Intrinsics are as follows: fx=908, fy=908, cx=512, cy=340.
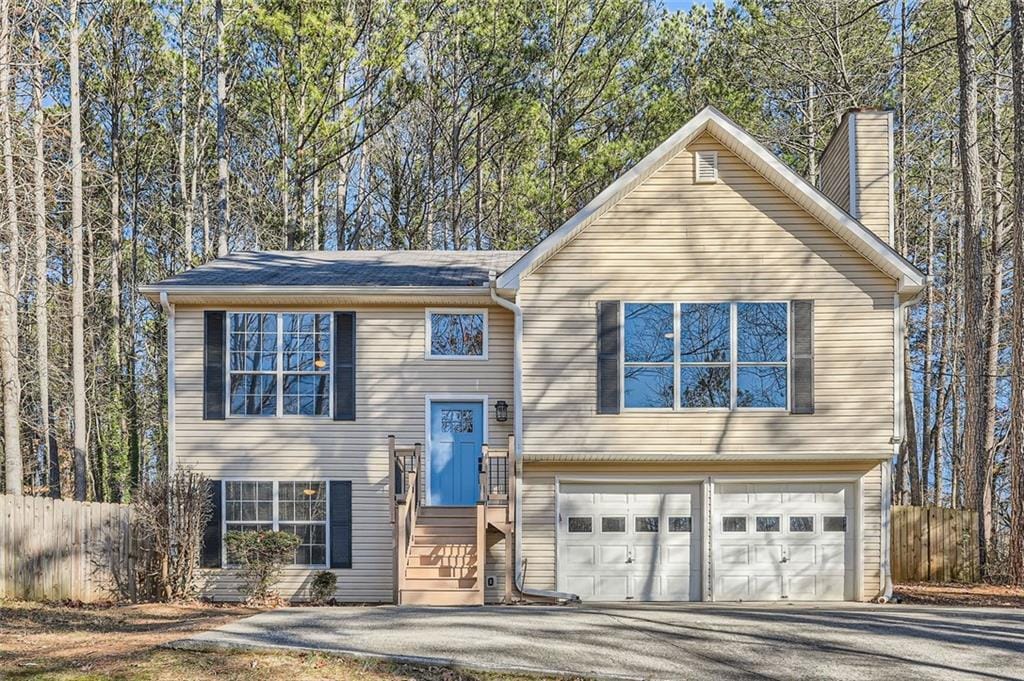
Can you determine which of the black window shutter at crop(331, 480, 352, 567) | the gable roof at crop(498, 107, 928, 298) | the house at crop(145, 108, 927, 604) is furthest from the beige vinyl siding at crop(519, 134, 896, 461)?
the black window shutter at crop(331, 480, 352, 567)

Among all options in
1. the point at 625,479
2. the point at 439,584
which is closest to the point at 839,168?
the point at 625,479

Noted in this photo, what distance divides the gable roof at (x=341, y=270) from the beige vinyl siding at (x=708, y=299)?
1868 mm

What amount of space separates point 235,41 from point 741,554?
17209mm

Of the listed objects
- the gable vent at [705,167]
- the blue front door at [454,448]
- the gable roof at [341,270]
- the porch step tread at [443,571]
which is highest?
the gable vent at [705,167]

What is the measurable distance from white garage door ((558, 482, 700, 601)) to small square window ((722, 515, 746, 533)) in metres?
0.42

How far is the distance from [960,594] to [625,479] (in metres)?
5.47

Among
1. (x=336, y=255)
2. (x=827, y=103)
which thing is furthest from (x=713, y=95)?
(x=336, y=255)

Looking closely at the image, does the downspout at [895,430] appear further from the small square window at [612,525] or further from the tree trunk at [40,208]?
the tree trunk at [40,208]

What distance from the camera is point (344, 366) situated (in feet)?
48.0

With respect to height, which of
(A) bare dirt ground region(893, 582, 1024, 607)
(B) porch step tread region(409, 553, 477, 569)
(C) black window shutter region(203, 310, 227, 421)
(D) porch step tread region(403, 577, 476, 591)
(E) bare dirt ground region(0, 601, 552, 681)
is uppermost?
(C) black window shutter region(203, 310, 227, 421)

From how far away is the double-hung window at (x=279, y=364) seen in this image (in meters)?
14.7

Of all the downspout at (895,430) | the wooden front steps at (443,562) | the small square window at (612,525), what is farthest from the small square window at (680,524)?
the wooden front steps at (443,562)

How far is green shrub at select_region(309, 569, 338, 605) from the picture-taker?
1398cm

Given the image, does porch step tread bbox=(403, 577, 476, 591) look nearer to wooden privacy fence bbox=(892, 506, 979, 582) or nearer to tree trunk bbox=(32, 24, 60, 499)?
wooden privacy fence bbox=(892, 506, 979, 582)
